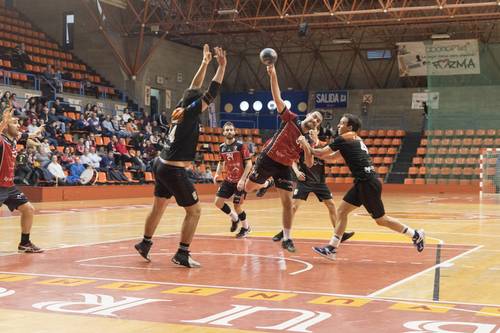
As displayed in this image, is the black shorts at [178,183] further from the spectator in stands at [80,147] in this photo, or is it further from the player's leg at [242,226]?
the spectator in stands at [80,147]

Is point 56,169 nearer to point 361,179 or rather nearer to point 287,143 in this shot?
point 287,143

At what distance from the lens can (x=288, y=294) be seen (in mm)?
8141

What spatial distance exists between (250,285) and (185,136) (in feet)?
8.56

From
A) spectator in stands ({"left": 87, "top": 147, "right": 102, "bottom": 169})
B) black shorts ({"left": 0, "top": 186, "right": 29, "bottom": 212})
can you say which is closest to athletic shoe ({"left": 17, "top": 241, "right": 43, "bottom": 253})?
black shorts ({"left": 0, "top": 186, "right": 29, "bottom": 212})

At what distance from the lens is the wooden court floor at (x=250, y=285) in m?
6.70

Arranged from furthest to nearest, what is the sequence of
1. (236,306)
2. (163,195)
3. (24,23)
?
(24,23) → (163,195) → (236,306)

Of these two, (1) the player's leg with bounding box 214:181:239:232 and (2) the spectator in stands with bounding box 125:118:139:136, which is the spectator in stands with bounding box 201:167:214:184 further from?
(1) the player's leg with bounding box 214:181:239:232

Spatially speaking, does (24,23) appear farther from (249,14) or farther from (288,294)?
(288,294)

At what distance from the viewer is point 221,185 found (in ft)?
51.6

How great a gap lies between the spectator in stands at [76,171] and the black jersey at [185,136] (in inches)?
763

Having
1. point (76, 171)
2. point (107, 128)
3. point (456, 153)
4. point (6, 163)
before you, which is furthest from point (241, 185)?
point (456, 153)

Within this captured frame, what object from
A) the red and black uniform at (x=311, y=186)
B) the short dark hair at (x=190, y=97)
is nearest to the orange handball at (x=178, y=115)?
the short dark hair at (x=190, y=97)

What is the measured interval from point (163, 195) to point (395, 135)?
38392mm

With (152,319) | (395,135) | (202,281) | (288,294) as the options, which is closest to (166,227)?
(202,281)
